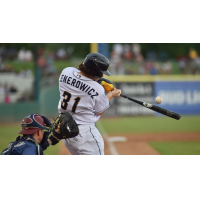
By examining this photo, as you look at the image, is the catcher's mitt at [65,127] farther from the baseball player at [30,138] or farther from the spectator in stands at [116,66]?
the spectator in stands at [116,66]

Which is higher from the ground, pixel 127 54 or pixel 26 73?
pixel 127 54

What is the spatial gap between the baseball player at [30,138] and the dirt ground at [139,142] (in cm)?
380

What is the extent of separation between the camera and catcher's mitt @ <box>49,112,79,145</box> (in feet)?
9.76

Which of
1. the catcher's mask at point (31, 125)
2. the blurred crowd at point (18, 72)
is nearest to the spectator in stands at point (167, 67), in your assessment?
the blurred crowd at point (18, 72)

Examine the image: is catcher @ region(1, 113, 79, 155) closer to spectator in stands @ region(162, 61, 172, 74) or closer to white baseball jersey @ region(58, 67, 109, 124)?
white baseball jersey @ region(58, 67, 109, 124)

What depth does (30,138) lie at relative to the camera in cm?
254

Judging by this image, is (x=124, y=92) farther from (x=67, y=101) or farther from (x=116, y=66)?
(x=67, y=101)

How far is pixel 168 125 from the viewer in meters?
11.3

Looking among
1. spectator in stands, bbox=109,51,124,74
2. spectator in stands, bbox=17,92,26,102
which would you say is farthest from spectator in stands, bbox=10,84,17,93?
spectator in stands, bbox=109,51,124,74

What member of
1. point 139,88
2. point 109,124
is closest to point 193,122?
point 139,88

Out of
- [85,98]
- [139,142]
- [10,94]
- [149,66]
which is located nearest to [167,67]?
[149,66]

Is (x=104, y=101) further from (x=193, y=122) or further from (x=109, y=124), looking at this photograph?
(x=193, y=122)

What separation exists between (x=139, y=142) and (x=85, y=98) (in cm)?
521

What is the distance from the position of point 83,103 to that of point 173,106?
10.8 m
